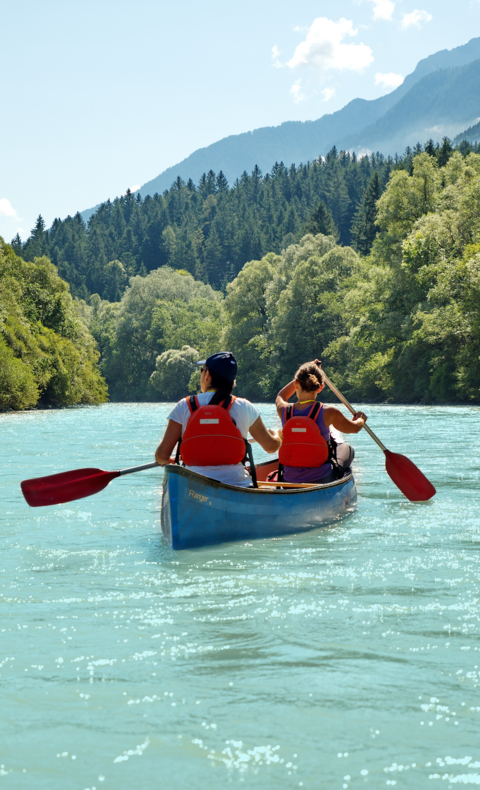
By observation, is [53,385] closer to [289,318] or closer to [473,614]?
[289,318]

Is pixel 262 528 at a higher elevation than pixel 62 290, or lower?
lower

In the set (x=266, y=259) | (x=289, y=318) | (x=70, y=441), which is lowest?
(x=70, y=441)

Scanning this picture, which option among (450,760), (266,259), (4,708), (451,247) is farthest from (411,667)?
(266,259)

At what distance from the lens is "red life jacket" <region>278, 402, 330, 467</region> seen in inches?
324

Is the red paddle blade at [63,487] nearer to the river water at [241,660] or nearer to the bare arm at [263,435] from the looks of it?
the river water at [241,660]

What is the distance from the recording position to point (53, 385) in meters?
41.0

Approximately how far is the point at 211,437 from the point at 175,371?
60.4 m

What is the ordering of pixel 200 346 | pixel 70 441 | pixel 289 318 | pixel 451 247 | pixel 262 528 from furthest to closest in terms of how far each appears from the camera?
pixel 200 346 < pixel 289 318 < pixel 451 247 < pixel 70 441 < pixel 262 528

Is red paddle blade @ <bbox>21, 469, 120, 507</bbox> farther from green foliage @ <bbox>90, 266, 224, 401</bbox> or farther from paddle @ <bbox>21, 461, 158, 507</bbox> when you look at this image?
green foliage @ <bbox>90, 266, 224, 401</bbox>

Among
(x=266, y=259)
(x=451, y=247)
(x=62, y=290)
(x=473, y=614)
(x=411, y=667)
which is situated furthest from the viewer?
(x=266, y=259)

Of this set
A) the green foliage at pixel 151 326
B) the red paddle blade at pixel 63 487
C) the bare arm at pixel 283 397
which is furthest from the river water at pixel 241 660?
the green foliage at pixel 151 326

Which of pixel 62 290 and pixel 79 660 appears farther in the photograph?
pixel 62 290

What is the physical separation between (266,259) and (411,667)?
52810 mm

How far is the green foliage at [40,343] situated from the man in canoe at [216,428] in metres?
28.2
